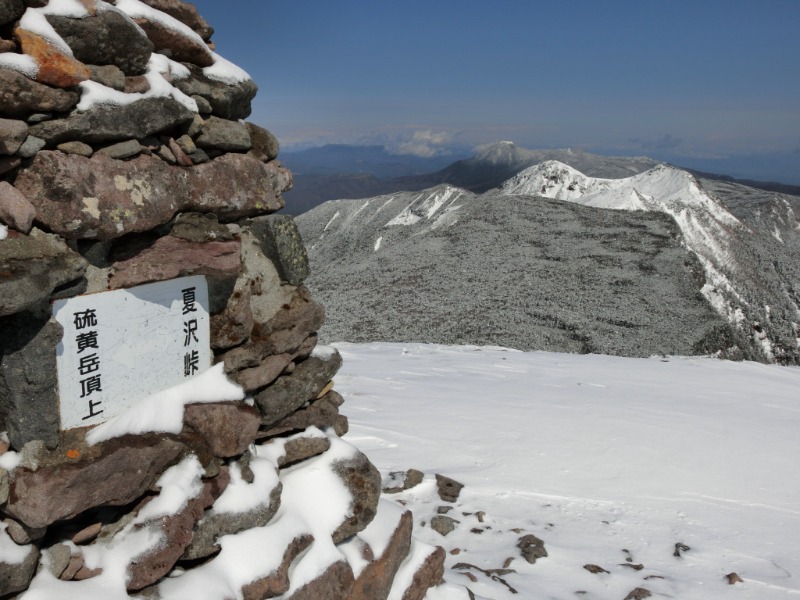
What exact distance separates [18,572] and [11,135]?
9.15ft

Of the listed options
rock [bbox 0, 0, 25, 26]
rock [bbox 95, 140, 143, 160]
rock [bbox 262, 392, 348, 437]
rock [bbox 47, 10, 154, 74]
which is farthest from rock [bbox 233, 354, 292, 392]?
rock [bbox 0, 0, 25, 26]

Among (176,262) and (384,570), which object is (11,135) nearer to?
(176,262)

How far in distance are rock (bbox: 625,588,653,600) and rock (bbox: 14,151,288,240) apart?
646 cm

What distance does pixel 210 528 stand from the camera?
4.85m

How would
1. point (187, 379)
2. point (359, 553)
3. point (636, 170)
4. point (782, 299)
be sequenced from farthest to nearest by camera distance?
point (636, 170)
point (782, 299)
point (359, 553)
point (187, 379)

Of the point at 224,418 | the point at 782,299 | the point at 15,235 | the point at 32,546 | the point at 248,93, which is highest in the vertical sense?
the point at 248,93

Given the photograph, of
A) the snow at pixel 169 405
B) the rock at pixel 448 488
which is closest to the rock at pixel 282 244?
the snow at pixel 169 405

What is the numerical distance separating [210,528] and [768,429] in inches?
541

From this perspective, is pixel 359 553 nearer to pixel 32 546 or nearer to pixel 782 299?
pixel 32 546

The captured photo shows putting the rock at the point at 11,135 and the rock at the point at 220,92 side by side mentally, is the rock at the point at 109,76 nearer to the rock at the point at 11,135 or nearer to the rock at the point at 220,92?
the rock at the point at 220,92

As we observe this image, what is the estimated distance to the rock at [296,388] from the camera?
5.79 m

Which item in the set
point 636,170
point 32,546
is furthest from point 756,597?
point 636,170

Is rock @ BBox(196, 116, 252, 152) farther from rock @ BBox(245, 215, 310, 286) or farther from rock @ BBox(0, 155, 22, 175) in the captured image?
rock @ BBox(0, 155, 22, 175)

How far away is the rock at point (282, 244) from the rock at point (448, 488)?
15.4 feet
